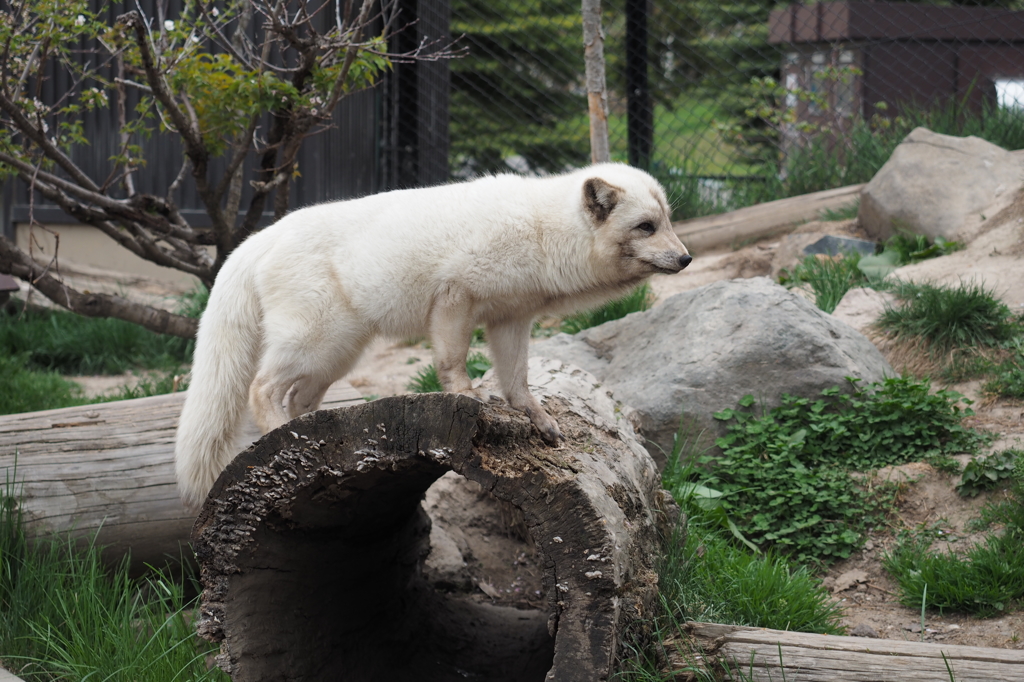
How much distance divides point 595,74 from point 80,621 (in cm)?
388

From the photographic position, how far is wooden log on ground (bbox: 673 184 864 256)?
8039 millimetres

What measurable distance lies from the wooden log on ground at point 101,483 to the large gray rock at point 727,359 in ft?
6.98

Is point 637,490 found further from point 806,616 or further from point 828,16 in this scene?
point 828,16

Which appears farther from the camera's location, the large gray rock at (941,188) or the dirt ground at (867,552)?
the large gray rock at (941,188)

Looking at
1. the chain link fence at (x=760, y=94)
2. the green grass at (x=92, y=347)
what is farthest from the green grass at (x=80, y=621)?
the chain link fence at (x=760, y=94)

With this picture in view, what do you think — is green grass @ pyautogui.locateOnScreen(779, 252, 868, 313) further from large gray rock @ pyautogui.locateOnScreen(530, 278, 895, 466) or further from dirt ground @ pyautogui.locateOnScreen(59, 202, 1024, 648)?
large gray rock @ pyautogui.locateOnScreen(530, 278, 895, 466)

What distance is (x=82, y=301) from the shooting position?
474 centimetres

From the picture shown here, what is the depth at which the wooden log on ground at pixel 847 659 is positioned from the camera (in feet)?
8.22

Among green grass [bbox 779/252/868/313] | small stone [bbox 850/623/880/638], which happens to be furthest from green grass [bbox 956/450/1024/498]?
green grass [bbox 779/252/868/313]

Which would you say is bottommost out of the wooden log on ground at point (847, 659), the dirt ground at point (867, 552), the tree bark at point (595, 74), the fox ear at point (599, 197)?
the dirt ground at point (867, 552)

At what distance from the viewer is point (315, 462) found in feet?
Result: 8.09

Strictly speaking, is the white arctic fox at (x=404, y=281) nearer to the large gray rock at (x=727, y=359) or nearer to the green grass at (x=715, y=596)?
the green grass at (x=715, y=596)

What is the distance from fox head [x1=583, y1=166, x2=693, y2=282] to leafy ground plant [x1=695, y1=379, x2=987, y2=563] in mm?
Answer: 1462

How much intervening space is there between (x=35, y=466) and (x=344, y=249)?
1.72m
